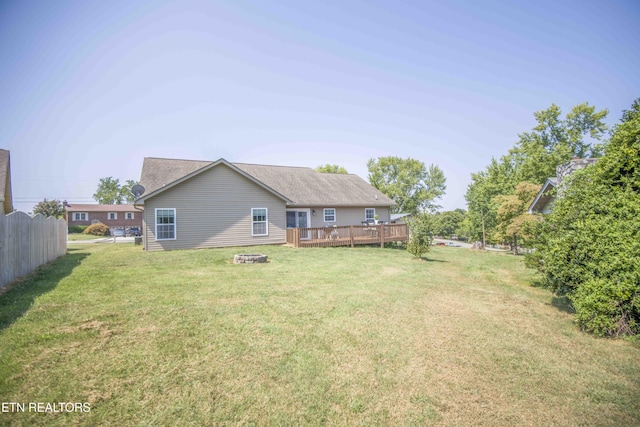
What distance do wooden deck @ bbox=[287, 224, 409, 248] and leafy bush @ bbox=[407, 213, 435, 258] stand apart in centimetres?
481

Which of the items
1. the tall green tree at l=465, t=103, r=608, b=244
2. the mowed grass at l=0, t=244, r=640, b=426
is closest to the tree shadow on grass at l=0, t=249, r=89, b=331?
the mowed grass at l=0, t=244, r=640, b=426

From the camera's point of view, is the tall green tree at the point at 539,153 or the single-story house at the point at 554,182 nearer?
the single-story house at the point at 554,182

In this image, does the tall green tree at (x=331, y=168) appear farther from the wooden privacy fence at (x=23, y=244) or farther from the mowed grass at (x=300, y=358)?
the mowed grass at (x=300, y=358)

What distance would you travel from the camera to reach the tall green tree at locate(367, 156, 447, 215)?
47.0 m

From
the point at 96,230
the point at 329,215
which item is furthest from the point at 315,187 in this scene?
the point at 96,230

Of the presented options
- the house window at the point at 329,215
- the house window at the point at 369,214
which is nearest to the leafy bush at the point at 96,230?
the house window at the point at 329,215

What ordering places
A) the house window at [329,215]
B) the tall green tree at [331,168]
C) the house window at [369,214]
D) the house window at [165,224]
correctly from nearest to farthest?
the house window at [165,224] → the house window at [329,215] → the house window at [369,214] → the tall green tree at [331,168]

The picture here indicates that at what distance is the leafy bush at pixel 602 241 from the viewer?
5180 mm

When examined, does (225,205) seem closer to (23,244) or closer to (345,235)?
(345,235)

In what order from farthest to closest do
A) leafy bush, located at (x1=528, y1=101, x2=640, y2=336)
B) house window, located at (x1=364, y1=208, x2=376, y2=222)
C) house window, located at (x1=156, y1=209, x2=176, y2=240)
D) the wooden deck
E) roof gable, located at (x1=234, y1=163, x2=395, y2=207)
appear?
1. house window, located at (x1=364, y1=208, x2=376, y2=222)
2. roof gable, located at (x1=234, y1=163, x2=395, y2=207)
3. the wooden deck
4. house window, located at (x1=156, y1=209, x2=176, y2=240)
5. leafy bush, located at (x1=528, y1=101, x2=640, y2=336)

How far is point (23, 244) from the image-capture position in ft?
26.7

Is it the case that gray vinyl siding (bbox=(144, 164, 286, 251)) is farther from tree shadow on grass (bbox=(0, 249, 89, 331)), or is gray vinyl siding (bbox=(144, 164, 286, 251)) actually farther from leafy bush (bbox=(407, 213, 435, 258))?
leafy bush (bbox=(407, 213, 435, 258))

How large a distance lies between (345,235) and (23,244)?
14106mm

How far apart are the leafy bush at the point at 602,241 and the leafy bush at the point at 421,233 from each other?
617 centimetres
